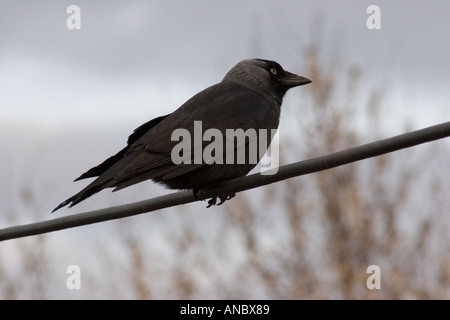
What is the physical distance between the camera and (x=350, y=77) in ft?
56.0

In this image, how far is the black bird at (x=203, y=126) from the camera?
6645mm

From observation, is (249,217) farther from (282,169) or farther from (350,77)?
(282,169)

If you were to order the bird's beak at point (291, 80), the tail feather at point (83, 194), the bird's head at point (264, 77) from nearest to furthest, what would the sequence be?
the tail feather at point (83, 194) < the bird's head at point (264, 77) < the bird's beak at point (291, 80)

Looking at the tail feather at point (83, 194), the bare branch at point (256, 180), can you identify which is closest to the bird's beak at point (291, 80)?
the bare branch at point (256, 180)

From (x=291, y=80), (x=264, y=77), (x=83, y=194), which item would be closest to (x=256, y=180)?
(x=83, y=194)

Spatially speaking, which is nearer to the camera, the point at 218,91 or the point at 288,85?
the point at 218,91

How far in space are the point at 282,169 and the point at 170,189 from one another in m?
2.12

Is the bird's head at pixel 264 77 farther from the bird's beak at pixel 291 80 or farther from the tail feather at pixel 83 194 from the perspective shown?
the tail feather at pixel 83 194

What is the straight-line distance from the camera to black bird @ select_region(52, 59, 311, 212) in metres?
6.64

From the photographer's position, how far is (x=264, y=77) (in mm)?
8641

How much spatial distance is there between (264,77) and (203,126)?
59.7 inches

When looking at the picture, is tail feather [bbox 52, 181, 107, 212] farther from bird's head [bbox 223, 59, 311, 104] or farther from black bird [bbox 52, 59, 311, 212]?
bird's head [bbox 223, 59, 311, 104]

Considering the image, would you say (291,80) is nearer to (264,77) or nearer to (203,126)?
(264,77)
